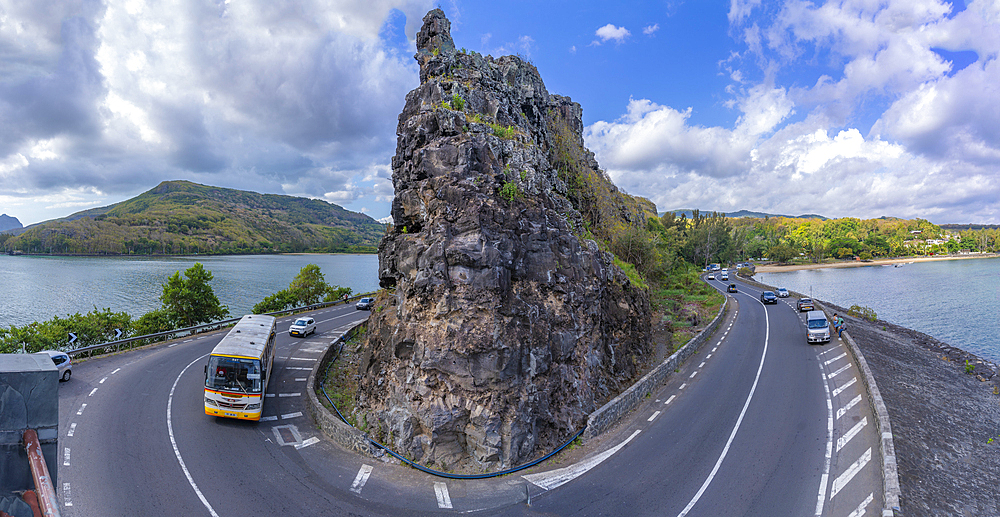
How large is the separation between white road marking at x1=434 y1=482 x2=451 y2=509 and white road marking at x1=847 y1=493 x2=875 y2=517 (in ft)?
34.2

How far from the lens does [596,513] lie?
35.0 ft

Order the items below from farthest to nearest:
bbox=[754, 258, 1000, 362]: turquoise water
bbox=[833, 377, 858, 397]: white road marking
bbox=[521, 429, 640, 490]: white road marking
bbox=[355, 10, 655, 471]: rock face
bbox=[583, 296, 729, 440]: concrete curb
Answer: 1. bbox=[754, 258, 1000, 362]: turquoise water
2. bbox=[833, 377, 858, 397]: white road marking
3. bbox=[583, 296, 729, 440]: concrete curb
4. bbox=[355, 10, 655, 471]: rock face
5. bbox=[521, 429, 640, 490]: white road marking

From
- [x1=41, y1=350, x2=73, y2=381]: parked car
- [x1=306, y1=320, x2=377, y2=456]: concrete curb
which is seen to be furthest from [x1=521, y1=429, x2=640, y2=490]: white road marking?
[x1=41, y1=350, x2=73, y2=381]: parked car

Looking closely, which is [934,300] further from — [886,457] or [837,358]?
[886,457]

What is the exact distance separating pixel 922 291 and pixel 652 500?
87.6 metres

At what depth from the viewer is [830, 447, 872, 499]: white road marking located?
1109cm

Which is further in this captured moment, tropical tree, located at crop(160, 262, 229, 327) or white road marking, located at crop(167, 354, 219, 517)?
tropical tree, located at crop(160, 262, 229, 327)

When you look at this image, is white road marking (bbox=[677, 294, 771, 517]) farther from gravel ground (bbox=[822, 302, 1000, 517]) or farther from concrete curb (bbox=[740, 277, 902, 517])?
gravel ground (bbox=[822, 302, 1000, 517])

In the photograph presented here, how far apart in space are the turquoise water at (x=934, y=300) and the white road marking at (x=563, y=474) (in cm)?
3851

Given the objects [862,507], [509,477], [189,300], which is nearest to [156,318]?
[189,300]

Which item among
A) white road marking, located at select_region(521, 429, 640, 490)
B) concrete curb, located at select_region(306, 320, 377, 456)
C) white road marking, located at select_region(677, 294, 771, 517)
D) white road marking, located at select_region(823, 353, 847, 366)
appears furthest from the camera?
white road marking, located at select_region(823, 353, 847, 366)

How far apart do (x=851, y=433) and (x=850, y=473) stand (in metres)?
3.16

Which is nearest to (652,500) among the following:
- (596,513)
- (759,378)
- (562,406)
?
(596,513)

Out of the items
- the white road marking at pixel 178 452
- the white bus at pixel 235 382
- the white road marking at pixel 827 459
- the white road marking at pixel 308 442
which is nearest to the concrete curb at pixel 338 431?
the white road marking at pixel 308 442
